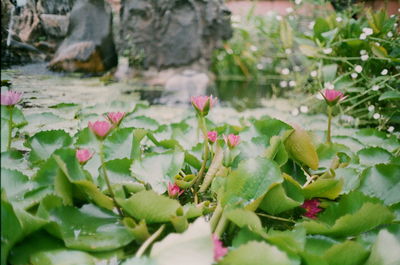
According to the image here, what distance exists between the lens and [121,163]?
2.46 ft

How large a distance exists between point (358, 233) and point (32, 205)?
0.55 metres

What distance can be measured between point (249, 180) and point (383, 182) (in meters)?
0.29

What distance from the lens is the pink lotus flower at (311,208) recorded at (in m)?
0.74

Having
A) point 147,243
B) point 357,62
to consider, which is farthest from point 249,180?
point 357,62

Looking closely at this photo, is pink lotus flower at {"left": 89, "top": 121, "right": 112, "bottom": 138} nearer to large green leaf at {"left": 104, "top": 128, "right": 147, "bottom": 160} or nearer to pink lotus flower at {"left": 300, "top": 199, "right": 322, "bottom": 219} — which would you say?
large green leaf at {"left": 104, "top": 128, "right": 147, "bottom": 160}

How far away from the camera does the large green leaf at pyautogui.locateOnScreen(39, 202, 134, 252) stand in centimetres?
58

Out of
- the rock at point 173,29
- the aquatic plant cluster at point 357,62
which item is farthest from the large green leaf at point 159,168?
the rock at point 173,29

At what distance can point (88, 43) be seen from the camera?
1620mm

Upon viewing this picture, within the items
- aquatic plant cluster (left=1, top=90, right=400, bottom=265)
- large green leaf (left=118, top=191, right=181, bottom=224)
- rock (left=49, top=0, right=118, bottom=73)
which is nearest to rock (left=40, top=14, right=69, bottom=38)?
rock (left=49, top=0, right=118, bottom=73)

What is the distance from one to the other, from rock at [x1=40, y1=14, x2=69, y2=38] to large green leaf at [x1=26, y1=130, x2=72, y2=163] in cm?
30

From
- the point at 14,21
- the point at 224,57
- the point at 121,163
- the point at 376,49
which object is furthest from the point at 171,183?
the point at 224,57

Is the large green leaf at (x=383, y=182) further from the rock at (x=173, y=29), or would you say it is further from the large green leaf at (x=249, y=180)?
the rock at (x=173, y=29)

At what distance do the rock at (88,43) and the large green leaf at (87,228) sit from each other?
2.18 feet

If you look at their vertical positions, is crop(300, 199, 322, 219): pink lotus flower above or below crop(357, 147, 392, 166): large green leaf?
below
